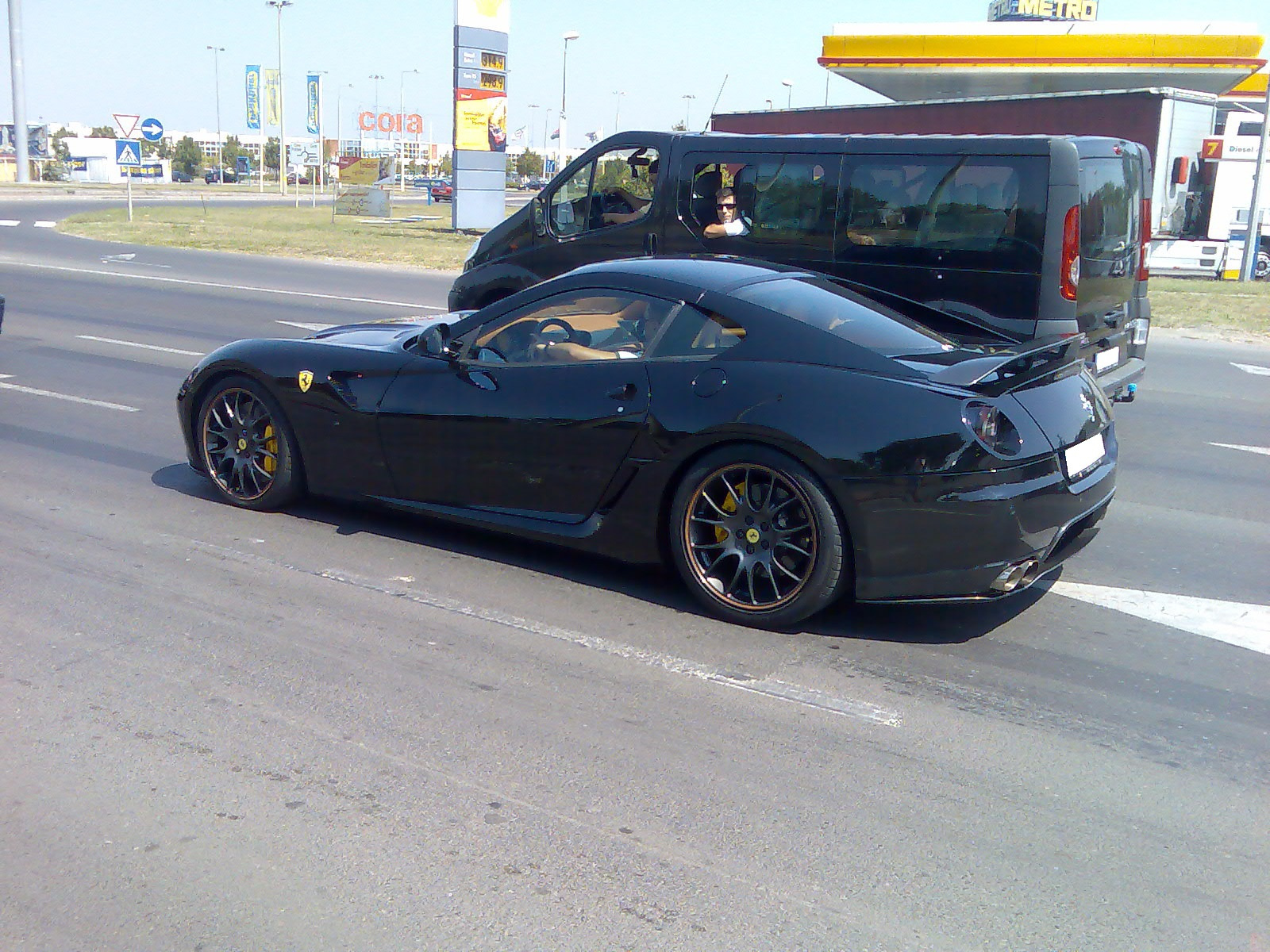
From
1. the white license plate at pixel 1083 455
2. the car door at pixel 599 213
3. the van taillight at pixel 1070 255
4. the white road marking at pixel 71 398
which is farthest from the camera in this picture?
the car door at pixel 599 213

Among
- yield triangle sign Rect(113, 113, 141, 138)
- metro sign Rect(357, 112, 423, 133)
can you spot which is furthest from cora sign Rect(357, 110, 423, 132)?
yield triangle sign Rect(113, 113, 141, 138)

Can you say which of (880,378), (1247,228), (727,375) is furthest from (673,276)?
(1247,228)

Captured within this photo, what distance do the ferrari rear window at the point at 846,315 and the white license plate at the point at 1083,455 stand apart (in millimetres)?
693

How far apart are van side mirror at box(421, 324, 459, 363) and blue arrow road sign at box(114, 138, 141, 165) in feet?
112

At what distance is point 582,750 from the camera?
155 inches

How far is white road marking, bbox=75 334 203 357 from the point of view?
12.5 m

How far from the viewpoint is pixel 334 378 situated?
6082mm

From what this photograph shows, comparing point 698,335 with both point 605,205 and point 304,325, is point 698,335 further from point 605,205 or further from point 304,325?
point 304,325

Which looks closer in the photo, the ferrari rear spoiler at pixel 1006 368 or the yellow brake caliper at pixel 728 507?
the ferrari rear spoiler at pixel 1006 368

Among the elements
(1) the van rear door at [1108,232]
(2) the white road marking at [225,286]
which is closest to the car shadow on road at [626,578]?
(1) the van rear door at [1108,232]

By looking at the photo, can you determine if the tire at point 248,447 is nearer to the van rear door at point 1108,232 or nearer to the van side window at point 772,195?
the van side window at point 772,195

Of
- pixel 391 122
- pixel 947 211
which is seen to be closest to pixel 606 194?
pixel 947 211

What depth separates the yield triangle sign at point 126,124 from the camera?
121 ft

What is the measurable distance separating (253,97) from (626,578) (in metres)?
→ 69.5
